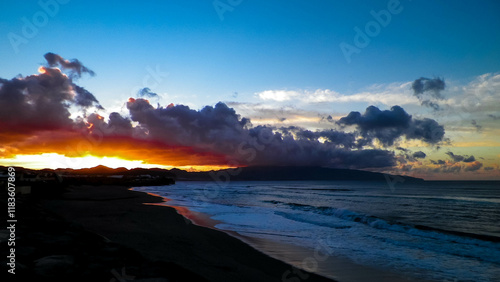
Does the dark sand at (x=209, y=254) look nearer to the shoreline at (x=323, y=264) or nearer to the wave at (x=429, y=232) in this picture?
the shoreline at (x=323, y=264)

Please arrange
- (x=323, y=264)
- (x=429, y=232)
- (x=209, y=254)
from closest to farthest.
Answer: (x=323, y=264) → (x=209, y=254) → (x=429, y=232)

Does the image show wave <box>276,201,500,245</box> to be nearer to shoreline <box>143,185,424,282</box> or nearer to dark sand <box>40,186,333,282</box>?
shoreline <box>143,185,424,282</box>

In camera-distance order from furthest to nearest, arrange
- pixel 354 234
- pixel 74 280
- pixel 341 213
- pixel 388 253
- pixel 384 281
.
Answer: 1. pixel 341 213
2. pixel 354 234
3. pixel 388 253
4. pixel 384 281
5. pixel 74 280

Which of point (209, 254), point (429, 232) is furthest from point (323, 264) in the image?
point (429, 232)

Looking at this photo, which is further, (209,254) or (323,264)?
(209,254)

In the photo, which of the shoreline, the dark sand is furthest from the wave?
the dark sand

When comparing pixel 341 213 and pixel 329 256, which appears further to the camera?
pixel 341 213

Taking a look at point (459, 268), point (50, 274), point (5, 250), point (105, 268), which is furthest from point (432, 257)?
point (5, 250)

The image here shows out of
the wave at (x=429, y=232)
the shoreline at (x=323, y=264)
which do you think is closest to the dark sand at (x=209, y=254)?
the shoreline at (x=323, y=264)

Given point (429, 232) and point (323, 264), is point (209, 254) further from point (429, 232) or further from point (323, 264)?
point (429, 232)

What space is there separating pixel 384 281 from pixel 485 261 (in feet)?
23.7

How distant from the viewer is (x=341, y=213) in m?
32.0

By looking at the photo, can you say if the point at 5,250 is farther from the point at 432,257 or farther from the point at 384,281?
the point at 432,257

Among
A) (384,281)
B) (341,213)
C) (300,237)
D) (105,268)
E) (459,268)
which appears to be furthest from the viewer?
(341,213)
